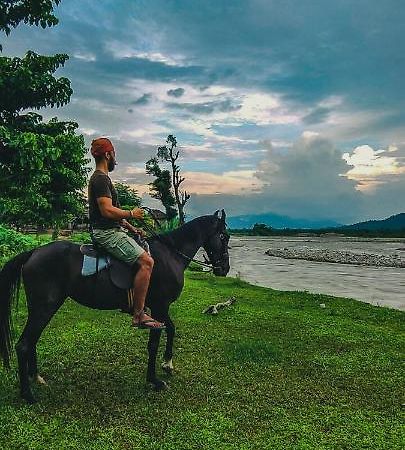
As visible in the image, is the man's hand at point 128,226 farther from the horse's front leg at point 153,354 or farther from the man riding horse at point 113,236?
the horse's front leg at point 153,354

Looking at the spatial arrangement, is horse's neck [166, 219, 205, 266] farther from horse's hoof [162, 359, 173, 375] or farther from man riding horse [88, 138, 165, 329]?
horse's hoof [162, 359, 173, 375]

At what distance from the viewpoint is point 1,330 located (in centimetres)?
661

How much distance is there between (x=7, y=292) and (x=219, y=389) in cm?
356

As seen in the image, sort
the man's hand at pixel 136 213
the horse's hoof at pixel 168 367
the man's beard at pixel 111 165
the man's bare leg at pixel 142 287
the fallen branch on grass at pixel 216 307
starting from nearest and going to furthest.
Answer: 1. the man's hand at pixel 136 213
2. the man's bare leg at pixel 142 287
3. the man's beard at pixel 111 165
4. the horse's hoof at pixel 168 367
5. the fallen branch on grass at pixel 216 307

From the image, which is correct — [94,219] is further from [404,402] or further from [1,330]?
[404,402]

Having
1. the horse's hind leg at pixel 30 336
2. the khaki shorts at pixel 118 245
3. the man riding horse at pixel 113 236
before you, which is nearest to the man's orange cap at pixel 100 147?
the man riding horse at pixel 113 236

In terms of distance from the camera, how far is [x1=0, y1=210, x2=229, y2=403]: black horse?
20.6 ft

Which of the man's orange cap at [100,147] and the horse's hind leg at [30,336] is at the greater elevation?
the man's orange cap at [100,147]

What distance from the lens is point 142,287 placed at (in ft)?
21.1

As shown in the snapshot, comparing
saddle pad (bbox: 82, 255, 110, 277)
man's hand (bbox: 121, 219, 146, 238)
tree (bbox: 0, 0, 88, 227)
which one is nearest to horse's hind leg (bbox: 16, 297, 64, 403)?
saddle pad (bbox: 82, 255, 110, 277)

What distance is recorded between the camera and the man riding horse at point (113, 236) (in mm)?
6312

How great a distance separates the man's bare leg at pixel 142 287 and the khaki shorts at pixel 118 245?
11 centimetres

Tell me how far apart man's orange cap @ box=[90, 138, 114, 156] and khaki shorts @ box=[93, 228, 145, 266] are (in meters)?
1.13

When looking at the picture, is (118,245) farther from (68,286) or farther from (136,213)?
(68,286)
